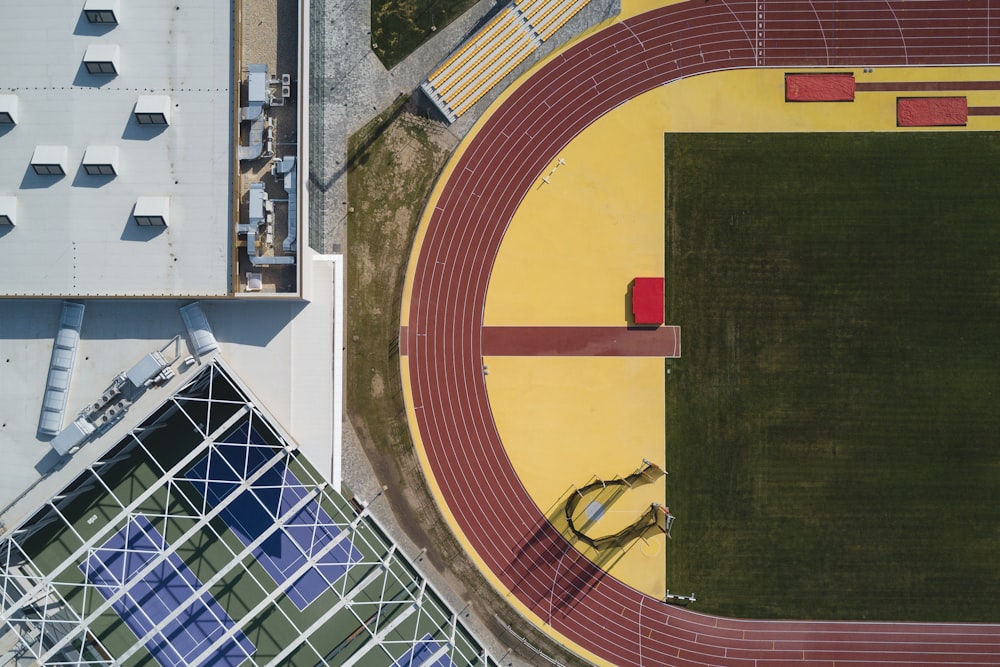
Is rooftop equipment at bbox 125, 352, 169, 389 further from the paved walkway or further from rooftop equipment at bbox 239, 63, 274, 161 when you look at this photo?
the paved walkway

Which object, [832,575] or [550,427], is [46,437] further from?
[832,575]

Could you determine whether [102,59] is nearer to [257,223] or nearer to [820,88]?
[257,223]

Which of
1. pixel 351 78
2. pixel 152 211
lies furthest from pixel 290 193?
pixel 351 78

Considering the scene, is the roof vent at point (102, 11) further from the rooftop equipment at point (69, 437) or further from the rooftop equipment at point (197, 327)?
the rooftop equipment at point (69, 437)

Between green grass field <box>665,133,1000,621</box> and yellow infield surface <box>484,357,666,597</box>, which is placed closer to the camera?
green grass field <box>665,133,1000,621</box>

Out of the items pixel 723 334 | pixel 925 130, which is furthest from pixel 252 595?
pixel 925 130

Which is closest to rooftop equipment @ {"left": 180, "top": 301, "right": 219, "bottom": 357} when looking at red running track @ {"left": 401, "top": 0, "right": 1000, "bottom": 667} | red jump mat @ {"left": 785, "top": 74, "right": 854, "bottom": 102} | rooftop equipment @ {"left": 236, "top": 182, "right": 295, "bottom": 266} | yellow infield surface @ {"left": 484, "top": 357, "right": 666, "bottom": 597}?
rooftop equipment @ {"left": 236, "top": 182, "right": 295, "bottom": 266}
